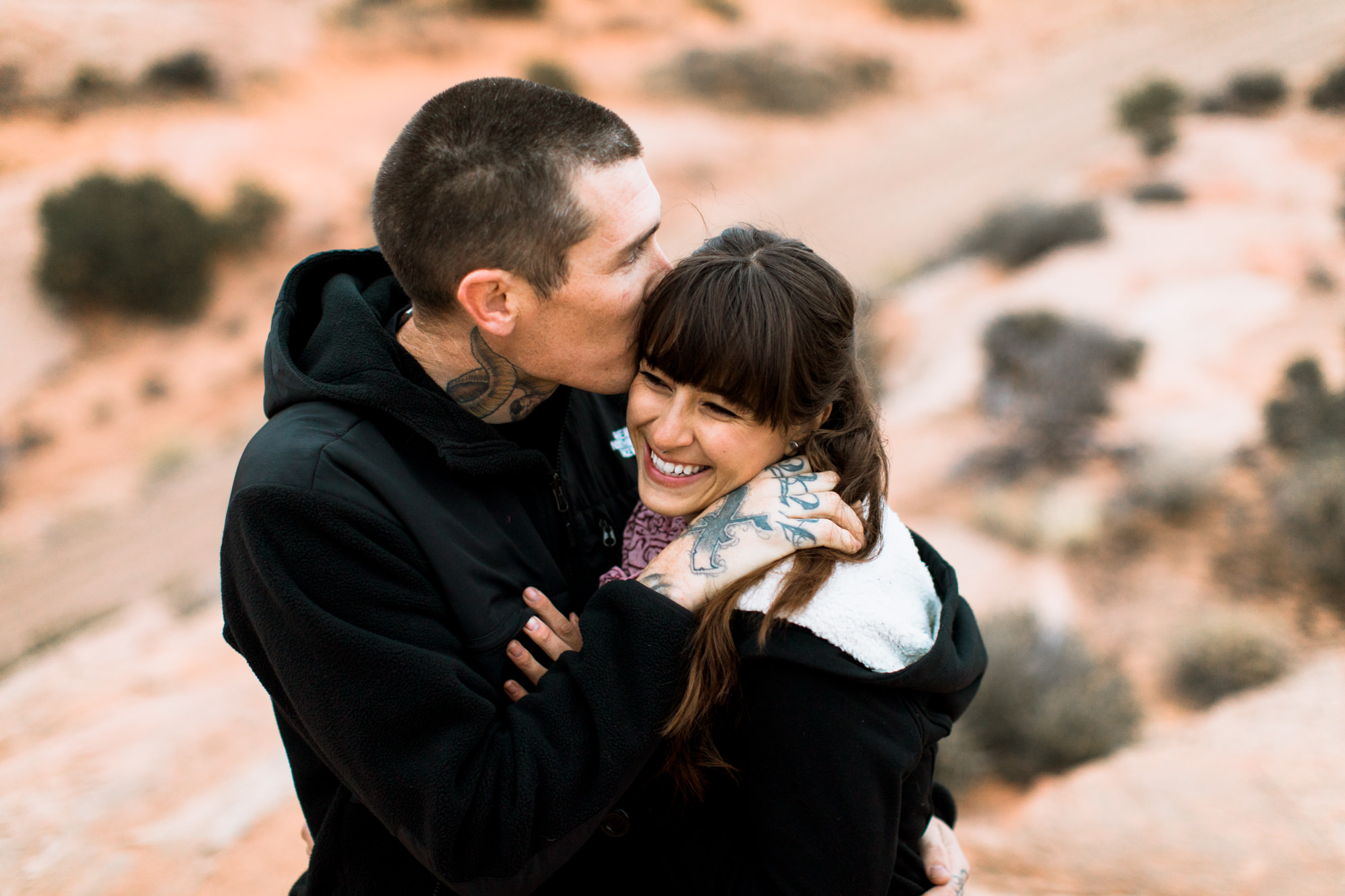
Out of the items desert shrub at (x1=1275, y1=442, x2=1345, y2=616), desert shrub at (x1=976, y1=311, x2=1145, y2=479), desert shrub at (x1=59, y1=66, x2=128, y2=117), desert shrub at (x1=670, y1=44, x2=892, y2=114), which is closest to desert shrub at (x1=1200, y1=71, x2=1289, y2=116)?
desert shrub at (x1=670, y1=44, x2=892, y2=114)

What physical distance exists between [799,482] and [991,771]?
3.28m

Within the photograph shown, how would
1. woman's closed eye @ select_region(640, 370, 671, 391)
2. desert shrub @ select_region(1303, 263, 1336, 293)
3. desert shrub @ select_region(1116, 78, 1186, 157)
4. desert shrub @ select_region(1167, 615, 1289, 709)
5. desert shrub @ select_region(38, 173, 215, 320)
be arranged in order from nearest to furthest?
woman's closed eye @ select_region(640, 370, 671, 391) < desert shrub @ select_region(1167, 615, 1289, 709) < desert shrub @ select_region(1303, 263, 1336, 293) < desert shrub @ select_region(38, 173, 215, 320) < desert shrub @ select_region(1116, 78, 1186, 157)

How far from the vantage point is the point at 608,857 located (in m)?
2.00

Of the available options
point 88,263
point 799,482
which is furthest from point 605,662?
point 88,263

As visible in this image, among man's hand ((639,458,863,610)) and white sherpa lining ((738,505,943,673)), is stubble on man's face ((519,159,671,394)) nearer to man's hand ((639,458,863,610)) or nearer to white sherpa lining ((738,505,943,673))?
man's hand ((639,458,863,610))

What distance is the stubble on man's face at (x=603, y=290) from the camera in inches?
78.8

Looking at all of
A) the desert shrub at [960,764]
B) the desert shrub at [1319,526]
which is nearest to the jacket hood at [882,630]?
the desert shrub at [960,764]

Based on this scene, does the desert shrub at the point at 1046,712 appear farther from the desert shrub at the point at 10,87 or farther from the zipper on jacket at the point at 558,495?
the desert shrub at the point at 10,87

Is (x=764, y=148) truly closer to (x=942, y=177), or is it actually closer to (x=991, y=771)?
(x=942, y=177)

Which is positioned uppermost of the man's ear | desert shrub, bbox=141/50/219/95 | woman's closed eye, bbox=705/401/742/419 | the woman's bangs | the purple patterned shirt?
desert shrub, bbox=141/50/219/95

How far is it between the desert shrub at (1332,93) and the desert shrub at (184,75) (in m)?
20.5

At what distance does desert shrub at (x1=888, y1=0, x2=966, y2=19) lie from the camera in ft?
85.0

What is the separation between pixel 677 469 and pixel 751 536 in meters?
0.31

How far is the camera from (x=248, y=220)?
13086 mm
